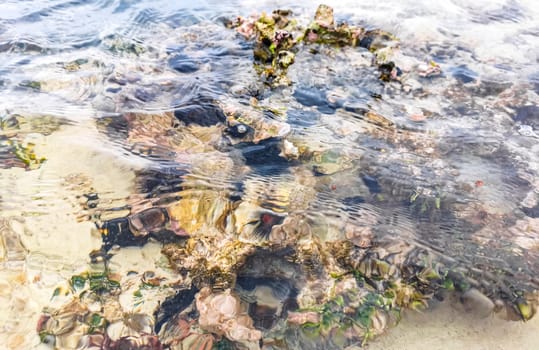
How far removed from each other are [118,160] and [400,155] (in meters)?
2.80

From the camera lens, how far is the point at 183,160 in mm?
3203

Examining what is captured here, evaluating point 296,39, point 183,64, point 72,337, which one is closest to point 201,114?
point 183,64

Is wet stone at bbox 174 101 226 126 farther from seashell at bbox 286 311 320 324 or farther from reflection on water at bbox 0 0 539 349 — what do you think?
seashell at bbox 286 311 320 324

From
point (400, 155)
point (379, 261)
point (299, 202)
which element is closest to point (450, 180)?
point (400, 155)

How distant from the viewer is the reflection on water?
218cm

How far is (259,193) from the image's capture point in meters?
2.91

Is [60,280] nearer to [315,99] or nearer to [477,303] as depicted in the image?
[477,303]

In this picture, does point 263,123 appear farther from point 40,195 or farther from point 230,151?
point 40,195

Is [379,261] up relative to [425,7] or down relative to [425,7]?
down

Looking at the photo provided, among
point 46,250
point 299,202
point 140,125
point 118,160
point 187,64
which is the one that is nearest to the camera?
point 46,250

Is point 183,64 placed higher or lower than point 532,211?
higher

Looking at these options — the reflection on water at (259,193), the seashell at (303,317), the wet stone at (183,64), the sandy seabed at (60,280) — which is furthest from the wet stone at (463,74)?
the seashell at (303,317)

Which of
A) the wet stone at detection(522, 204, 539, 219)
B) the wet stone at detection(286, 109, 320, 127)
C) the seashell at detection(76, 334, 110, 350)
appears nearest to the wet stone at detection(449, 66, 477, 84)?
the wet stone at detection(286, 109, 320, 127)

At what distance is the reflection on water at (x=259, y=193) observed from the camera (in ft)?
7.14
